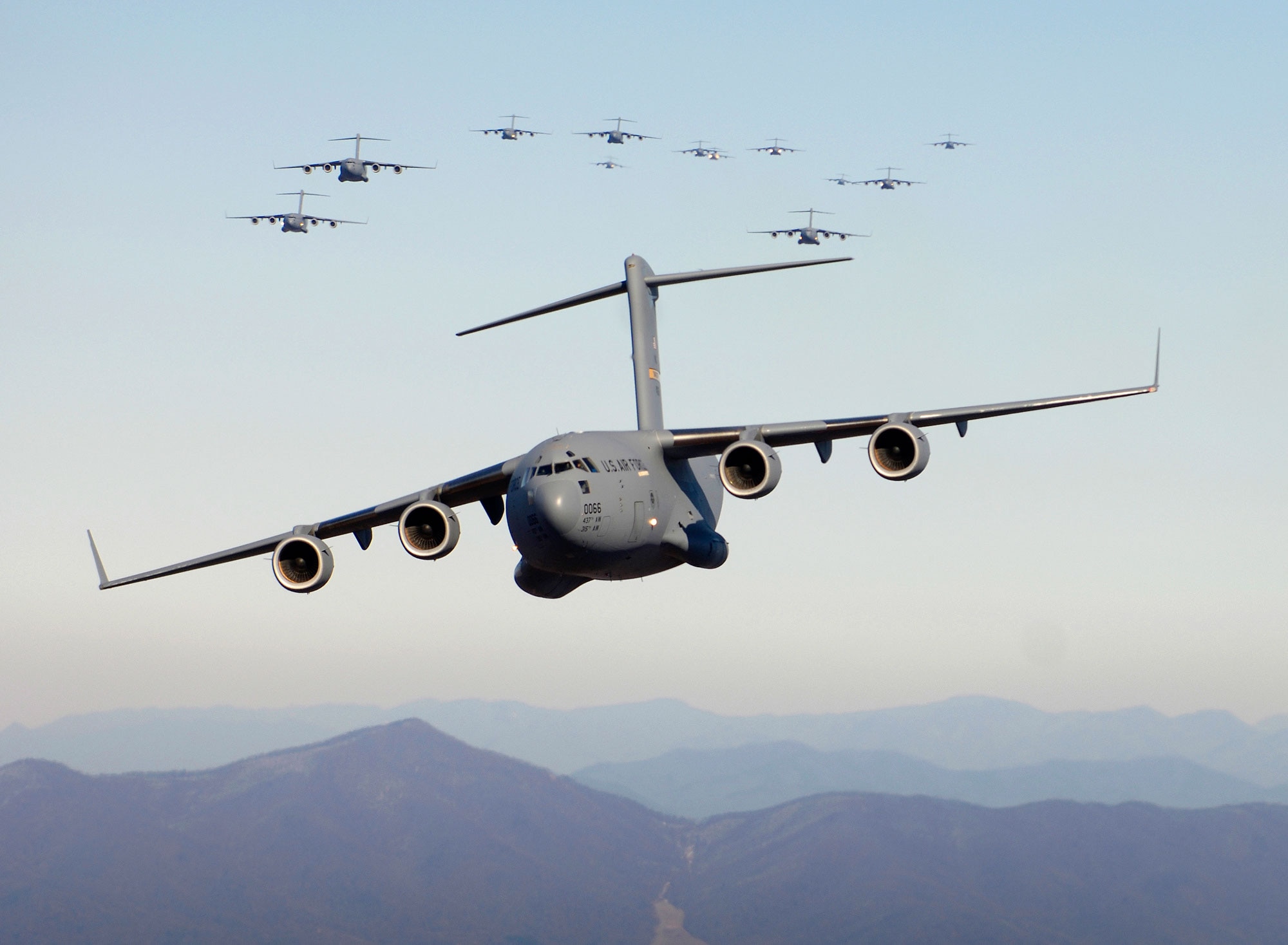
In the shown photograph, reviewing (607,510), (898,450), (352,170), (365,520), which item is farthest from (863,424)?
(352,170)

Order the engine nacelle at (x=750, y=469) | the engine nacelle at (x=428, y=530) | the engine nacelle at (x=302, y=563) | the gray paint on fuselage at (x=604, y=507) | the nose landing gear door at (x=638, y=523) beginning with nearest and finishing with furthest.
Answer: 1. the gray paint on fuselage at (x=604, y=507)
2. the engine nacelle at (x=750, y=469)
3. the nose landing gear door at (x=638, y=523)
4. the engine nacelle at (x=428, y=530)
5. the engine nacelle at (x=302, y=563)

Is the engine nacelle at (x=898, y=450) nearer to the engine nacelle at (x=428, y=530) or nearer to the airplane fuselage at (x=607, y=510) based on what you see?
the airplane fuselage at (x=607, y=510)

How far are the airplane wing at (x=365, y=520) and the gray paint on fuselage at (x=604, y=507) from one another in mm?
2628

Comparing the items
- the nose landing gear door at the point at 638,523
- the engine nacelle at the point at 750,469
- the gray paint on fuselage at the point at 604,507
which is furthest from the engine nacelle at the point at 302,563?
the engine nacelle at the point at 750,469

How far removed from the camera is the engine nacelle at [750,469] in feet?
96.1

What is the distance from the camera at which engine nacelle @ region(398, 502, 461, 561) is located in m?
31.3

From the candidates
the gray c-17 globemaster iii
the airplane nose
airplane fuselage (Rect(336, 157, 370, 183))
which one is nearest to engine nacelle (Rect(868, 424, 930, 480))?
the gray c-17 globemaster iii

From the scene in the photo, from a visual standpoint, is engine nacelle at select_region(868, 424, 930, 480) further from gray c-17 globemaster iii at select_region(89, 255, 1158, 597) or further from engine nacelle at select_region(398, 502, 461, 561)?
engine nacelle at select_region(398, 502, 461, 561)

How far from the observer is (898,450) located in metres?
29.2

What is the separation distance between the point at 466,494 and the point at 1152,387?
46.3 ft

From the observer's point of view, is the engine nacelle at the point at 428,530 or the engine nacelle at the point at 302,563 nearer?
the engine nacelle at the point at 428,530

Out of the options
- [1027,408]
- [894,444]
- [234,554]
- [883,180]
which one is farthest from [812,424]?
[883,180]

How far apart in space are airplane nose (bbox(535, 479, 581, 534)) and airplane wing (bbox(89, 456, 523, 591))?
12.0 ft

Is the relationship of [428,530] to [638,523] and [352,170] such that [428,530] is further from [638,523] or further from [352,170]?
[352,170]
